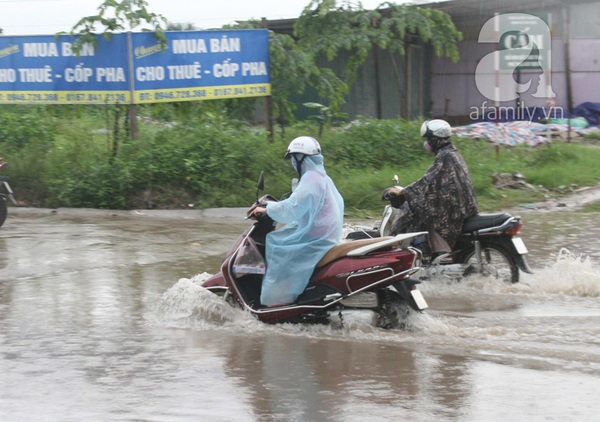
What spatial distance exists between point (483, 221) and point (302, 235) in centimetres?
237

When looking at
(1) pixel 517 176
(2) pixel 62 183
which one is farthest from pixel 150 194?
(1) pixel 517 176

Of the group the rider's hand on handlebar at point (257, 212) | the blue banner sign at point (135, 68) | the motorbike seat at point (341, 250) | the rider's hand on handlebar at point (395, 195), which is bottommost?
the motorbike seat at point (341, 250)

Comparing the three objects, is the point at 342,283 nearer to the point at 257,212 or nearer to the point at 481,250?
the point at 257,212

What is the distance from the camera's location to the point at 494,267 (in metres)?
8.16

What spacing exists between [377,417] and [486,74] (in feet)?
73.7

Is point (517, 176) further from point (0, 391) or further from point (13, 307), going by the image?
point (0, 391)

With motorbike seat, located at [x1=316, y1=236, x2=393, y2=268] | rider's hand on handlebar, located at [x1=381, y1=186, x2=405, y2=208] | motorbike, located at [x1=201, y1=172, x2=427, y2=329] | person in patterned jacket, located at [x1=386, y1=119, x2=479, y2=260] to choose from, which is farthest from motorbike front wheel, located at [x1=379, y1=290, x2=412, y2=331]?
rider's hand on handlebar, located at [x1=381, y1=186, x2=405, y2=208]

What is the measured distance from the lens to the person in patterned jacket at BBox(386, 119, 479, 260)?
807 centimetres

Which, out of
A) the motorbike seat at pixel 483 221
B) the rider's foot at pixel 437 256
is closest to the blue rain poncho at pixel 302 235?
the rider's foot at pixel 437 256

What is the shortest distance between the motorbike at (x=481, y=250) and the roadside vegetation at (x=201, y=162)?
454 cm

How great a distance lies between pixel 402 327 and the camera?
650 cm

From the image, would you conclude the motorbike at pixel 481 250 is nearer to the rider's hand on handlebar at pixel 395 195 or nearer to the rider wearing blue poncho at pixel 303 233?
the rider's hand on handlebar at pixel 395 195

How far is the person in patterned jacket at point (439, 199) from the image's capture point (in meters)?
8.07

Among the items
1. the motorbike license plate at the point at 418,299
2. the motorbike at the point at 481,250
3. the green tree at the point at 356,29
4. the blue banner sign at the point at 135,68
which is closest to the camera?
the motorbike license plate at the point at 418,299
